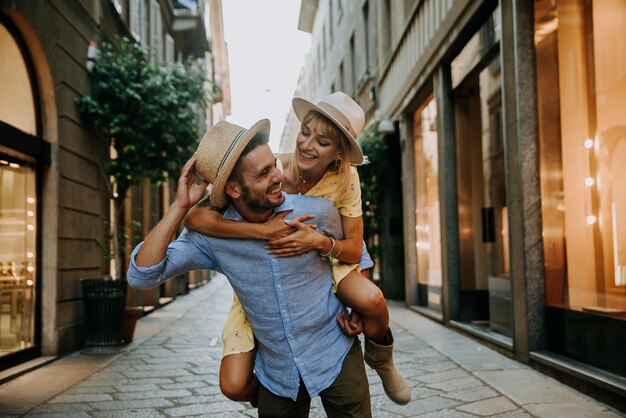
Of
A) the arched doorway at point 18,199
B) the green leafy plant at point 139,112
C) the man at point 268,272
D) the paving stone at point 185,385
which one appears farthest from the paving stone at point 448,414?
the green leafy plant at point 139,112

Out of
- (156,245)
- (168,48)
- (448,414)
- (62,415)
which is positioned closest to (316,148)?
(156,245)

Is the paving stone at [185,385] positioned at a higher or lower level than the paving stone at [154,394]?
higher

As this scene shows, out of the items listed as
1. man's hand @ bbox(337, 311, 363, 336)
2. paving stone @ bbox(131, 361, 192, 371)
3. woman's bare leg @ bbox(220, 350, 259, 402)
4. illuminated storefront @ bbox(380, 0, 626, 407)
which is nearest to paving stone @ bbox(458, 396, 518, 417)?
illuminated storefront @ bbox(380, 0, 626, 407)

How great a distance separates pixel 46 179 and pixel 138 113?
1.81m

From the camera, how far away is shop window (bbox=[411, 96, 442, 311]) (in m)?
10.9

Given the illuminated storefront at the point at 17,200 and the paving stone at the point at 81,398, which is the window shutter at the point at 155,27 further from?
the paving stone at the point at 81,398

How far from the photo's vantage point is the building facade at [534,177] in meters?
5.25

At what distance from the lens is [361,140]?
574 inches

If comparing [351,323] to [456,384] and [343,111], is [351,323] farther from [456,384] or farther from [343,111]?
[456,384]

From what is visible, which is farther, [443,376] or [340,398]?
[443,376]

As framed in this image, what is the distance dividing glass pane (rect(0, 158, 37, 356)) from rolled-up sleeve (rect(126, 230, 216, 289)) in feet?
15.7

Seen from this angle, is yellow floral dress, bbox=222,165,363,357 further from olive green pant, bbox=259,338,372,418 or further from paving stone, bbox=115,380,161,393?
paving stone, bbox=115,380,161,393

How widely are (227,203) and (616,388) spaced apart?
11.3 ft

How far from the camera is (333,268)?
2576 millimetres
